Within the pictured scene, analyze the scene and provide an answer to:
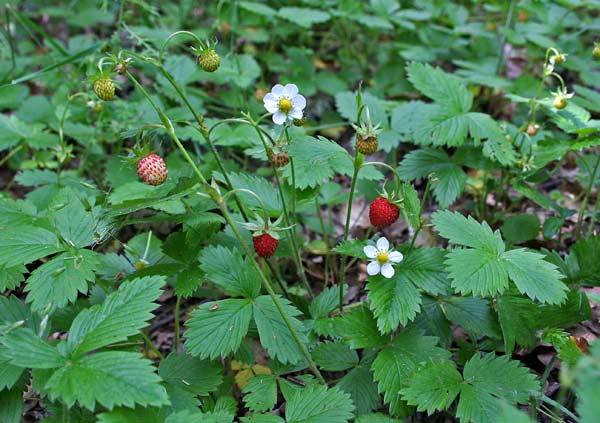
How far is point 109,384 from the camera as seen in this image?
1351 millimetres

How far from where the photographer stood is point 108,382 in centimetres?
135

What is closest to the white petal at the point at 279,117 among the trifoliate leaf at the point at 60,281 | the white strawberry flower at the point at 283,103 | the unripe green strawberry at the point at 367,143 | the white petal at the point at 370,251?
the white strawberry flower at the point at 283,103

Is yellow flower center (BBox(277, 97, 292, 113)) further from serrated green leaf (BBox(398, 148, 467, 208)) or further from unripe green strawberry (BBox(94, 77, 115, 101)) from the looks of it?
serrated green leaf (BBox(398, 148, 467, 208))

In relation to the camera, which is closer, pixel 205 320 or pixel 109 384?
pixel 109 384

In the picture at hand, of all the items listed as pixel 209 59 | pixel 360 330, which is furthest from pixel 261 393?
pixel 209 59

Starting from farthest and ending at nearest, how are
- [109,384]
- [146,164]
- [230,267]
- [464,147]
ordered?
[464,147], [230,267], [146,164], [109,384]

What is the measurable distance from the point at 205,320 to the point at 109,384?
40 cm

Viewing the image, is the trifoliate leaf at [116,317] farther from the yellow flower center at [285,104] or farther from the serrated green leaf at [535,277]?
the serrated green leaf at [535,277]

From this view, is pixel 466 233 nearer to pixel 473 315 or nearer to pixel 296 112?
pixel 473 315

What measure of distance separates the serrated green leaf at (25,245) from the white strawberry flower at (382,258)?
96 cm

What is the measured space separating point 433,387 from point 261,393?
0.54m

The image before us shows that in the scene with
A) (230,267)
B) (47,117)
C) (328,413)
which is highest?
(230,267)

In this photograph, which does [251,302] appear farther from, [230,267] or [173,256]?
[173,256]

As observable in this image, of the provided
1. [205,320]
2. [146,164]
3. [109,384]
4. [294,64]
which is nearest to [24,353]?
[109,384]
